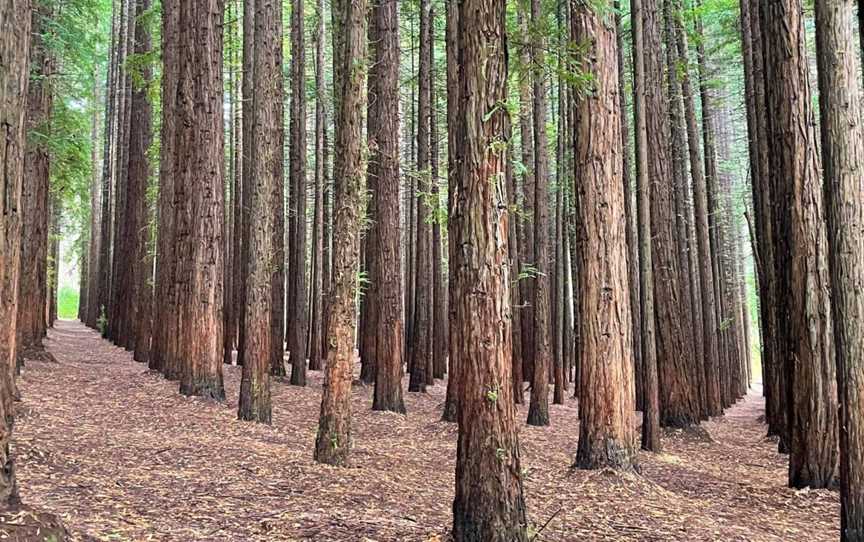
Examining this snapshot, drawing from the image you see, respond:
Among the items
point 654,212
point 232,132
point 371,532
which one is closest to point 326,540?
point 371,532

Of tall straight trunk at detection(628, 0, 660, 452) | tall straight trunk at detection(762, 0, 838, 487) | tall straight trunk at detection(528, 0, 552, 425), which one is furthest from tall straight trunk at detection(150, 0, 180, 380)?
tall straight trunk at detection(762, 0, 838, 487)

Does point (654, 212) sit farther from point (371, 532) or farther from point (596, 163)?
point (371, 532)

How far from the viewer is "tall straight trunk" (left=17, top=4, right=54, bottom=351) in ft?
39.9

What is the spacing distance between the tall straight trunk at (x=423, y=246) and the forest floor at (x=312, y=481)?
11.6 ft

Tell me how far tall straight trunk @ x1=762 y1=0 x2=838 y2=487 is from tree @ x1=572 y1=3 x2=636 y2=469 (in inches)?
68.7

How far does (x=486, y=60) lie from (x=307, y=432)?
6663mm

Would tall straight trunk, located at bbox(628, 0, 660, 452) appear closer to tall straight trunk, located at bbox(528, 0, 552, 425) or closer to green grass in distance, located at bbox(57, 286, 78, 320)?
tall straight trunk, located at bbox(528, 0, 552, 425)

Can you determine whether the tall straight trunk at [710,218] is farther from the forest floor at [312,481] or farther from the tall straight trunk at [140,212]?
the tall straight trunk at [140,212]

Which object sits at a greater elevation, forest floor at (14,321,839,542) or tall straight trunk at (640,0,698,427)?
tall straight trunk at (640,0,698,427)

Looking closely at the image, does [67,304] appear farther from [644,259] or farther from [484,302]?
[484,302]

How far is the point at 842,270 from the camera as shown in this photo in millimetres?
5086

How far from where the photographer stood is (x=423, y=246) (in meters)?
15.5

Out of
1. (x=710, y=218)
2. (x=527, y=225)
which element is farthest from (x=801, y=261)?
(x=710, y=218)

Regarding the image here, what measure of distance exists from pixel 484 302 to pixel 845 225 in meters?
2.92
